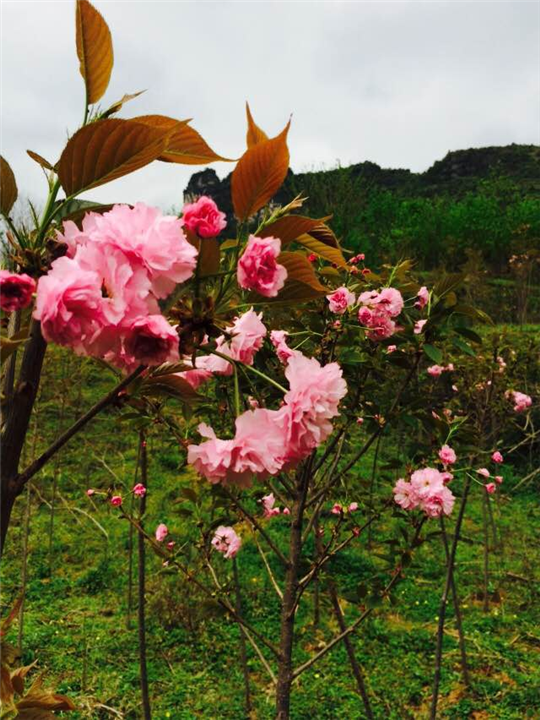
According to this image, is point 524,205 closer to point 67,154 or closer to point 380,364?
point 380,364

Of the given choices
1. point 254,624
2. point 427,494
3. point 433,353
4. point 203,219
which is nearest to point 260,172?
point 203,219

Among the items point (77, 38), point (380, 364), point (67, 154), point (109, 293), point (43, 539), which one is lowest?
point (43, 539)

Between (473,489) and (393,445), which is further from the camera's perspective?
(393,445)

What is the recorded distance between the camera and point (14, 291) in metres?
0.40

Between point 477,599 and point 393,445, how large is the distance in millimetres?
2440

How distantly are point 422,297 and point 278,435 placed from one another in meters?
1.05

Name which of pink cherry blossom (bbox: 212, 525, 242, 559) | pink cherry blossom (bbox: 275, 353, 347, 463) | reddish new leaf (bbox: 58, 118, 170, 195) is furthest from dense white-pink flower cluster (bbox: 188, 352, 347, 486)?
pink cherry blossom (bbox: 212, 525, 242, 559)

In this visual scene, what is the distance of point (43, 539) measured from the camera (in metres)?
4.02

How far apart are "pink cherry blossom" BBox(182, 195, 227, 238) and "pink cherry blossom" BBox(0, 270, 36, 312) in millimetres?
145

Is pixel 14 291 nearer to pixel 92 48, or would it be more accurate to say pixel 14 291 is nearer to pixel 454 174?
pixel 92 48

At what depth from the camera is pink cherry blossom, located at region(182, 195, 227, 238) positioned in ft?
1.58

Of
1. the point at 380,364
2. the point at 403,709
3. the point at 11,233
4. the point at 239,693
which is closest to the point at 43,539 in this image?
the point at 239,693

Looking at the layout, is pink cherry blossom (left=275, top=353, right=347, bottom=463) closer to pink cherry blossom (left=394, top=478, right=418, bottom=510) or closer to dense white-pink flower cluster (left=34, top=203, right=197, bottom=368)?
dense white-pink flower cluster (left=34, top=203, right=197, bottom=368)

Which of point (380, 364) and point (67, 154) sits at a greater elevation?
point (67, 154)
